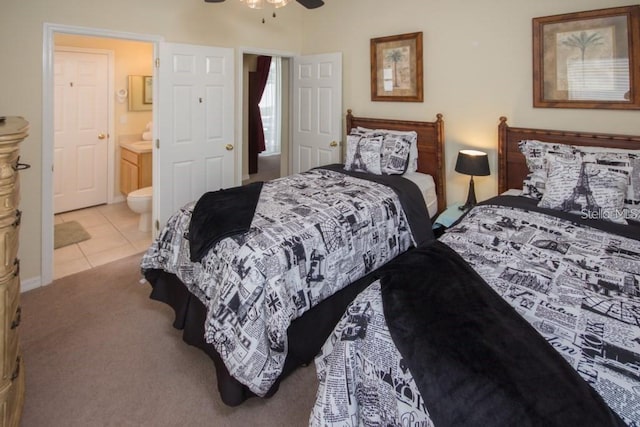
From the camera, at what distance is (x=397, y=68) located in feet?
13.2

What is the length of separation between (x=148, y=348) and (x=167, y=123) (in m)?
2.23

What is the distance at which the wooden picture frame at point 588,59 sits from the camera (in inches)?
107

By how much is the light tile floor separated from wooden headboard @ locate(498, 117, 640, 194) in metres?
3.55

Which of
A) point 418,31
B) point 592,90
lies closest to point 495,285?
point 592,90

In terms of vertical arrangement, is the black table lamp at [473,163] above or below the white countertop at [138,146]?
below

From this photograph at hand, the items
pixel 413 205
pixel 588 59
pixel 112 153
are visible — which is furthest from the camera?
pixel 112 153

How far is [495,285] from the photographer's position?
5.01 feet

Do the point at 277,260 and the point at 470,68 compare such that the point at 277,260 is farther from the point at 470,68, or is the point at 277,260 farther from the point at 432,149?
the point at 470,68

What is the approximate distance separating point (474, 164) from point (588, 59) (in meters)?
1.08

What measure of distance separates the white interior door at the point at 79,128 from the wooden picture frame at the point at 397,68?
356cm

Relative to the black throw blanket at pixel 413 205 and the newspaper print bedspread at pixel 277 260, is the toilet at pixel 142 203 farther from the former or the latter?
the black throw blanket at pixel 413 205

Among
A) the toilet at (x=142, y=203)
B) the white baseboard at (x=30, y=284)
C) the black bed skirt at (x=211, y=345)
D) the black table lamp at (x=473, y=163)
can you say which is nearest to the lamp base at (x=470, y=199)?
the black table lamp at (x=473, y=163)

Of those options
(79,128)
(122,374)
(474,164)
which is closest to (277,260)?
(122,374)

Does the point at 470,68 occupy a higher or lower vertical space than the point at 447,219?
higher
